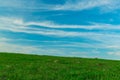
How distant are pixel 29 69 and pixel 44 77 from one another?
9.67 ft

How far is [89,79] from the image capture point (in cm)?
1820

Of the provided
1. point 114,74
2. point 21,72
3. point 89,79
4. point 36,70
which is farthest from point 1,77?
point 114,74

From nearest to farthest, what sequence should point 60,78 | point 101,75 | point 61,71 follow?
point 60,78, point 101,75, point 61,71

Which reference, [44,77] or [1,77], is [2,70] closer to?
[1,77]

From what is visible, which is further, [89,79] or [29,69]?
[29,69]

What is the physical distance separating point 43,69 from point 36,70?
2.02 ft

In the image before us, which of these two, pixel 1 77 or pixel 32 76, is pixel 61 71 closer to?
pixel 32 76

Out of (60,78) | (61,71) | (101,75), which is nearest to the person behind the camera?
(60,78)

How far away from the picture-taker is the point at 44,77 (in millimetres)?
18234

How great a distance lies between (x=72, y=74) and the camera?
19.2 m

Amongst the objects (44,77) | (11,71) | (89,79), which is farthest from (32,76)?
(89,79)

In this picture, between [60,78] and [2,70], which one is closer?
[60,78]

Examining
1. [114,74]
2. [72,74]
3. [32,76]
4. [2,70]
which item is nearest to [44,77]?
[32,76]

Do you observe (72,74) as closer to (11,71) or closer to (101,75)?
(101,75)
